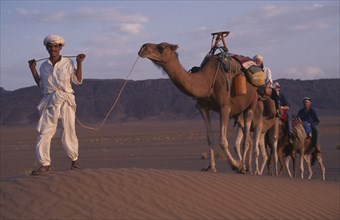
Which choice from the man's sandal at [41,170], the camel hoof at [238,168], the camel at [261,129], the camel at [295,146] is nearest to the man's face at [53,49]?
the man's sandal at [41,170]

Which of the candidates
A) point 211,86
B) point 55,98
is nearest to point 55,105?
point 55,98

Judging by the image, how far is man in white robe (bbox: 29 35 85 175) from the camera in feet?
33.8

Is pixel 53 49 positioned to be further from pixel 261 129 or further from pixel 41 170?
pixel 261 129

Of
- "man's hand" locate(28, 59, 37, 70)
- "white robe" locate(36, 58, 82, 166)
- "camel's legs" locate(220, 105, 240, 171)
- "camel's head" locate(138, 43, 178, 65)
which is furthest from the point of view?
"camel's legs" locate(220, 105, 240, 171)

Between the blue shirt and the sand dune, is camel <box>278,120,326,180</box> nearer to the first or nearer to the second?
the blue shirt

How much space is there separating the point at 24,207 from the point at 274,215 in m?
3.73

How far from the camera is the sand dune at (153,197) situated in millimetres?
8422

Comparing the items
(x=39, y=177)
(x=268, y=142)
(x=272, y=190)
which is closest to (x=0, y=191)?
(x=39, y=177)

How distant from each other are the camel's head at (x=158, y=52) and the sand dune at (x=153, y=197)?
2040mm

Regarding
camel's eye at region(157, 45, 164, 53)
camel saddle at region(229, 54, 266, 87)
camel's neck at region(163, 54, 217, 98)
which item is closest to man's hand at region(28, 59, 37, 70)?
camel's eye at region(157, 45, 164, 53)

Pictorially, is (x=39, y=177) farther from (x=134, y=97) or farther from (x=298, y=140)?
(x=134, y=97)

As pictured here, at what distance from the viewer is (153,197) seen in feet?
30.1

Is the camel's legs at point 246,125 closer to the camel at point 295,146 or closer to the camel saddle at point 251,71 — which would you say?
the camel saddle at point 251,71

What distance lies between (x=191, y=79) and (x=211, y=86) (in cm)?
61
